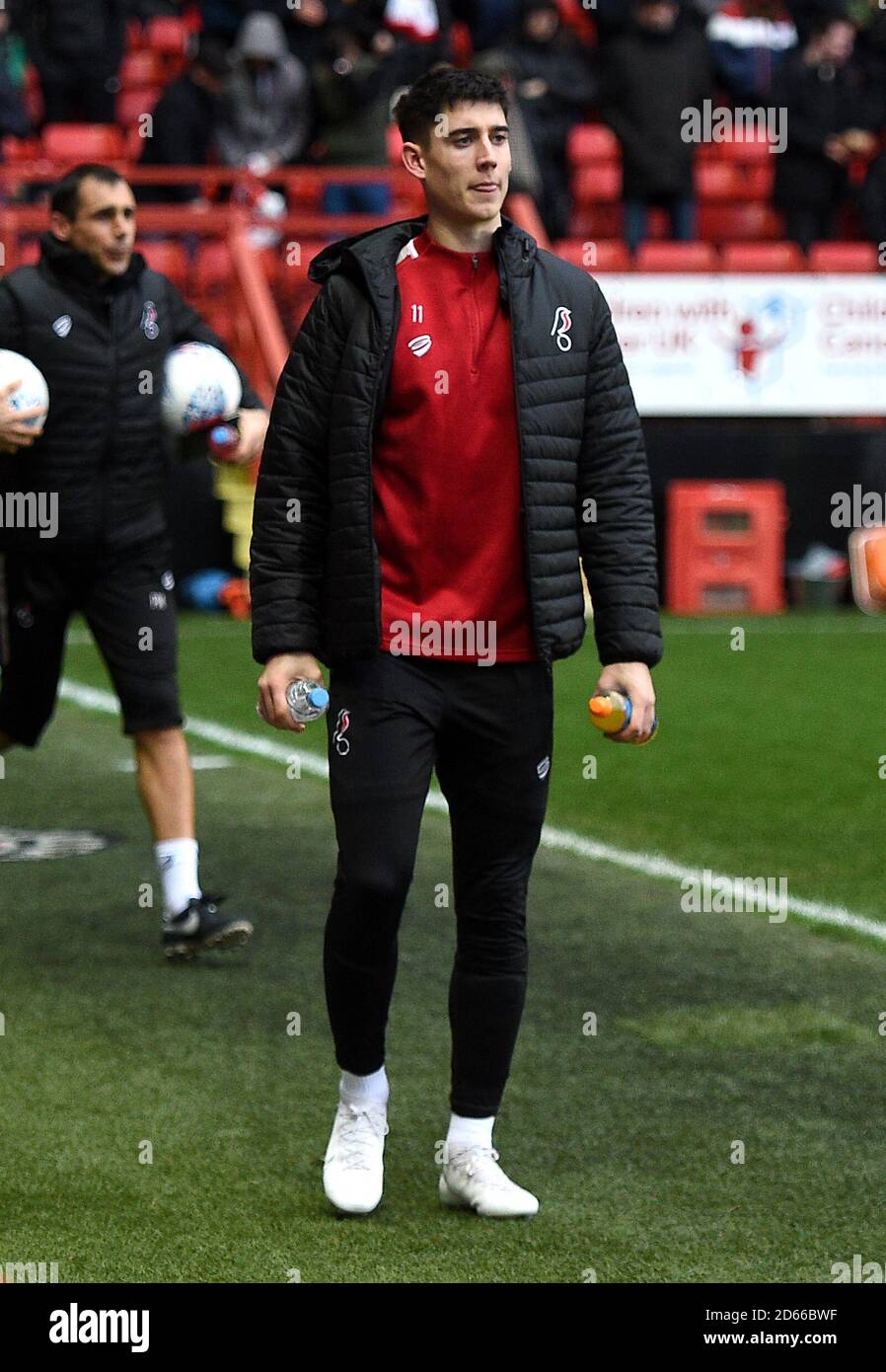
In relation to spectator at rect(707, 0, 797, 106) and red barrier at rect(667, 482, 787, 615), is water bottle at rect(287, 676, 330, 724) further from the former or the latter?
spectator at rect(707, 0, 797, 106)

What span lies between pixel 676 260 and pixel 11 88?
522cm

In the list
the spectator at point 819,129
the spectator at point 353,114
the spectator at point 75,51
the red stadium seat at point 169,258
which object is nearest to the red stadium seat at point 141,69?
the spectator at point 75,51

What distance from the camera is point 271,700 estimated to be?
425 centimetres

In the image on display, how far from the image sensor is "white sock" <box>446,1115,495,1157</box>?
4.42 m

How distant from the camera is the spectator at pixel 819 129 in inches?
747

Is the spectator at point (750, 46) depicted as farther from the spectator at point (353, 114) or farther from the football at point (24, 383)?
the football at point (24, 383)

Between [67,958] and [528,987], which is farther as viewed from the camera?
[67,958]

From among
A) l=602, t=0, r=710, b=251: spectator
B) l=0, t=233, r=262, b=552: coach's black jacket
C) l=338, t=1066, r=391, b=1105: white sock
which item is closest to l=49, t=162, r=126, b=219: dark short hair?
l=0, t=233, r=262, b=552: coach's black jacket

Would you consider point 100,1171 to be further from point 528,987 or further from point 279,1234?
point 528,987

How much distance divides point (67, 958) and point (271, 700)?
2.52 metres

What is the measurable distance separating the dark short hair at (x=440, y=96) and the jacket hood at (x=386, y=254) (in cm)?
17

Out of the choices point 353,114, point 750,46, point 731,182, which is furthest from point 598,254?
point 750,46
